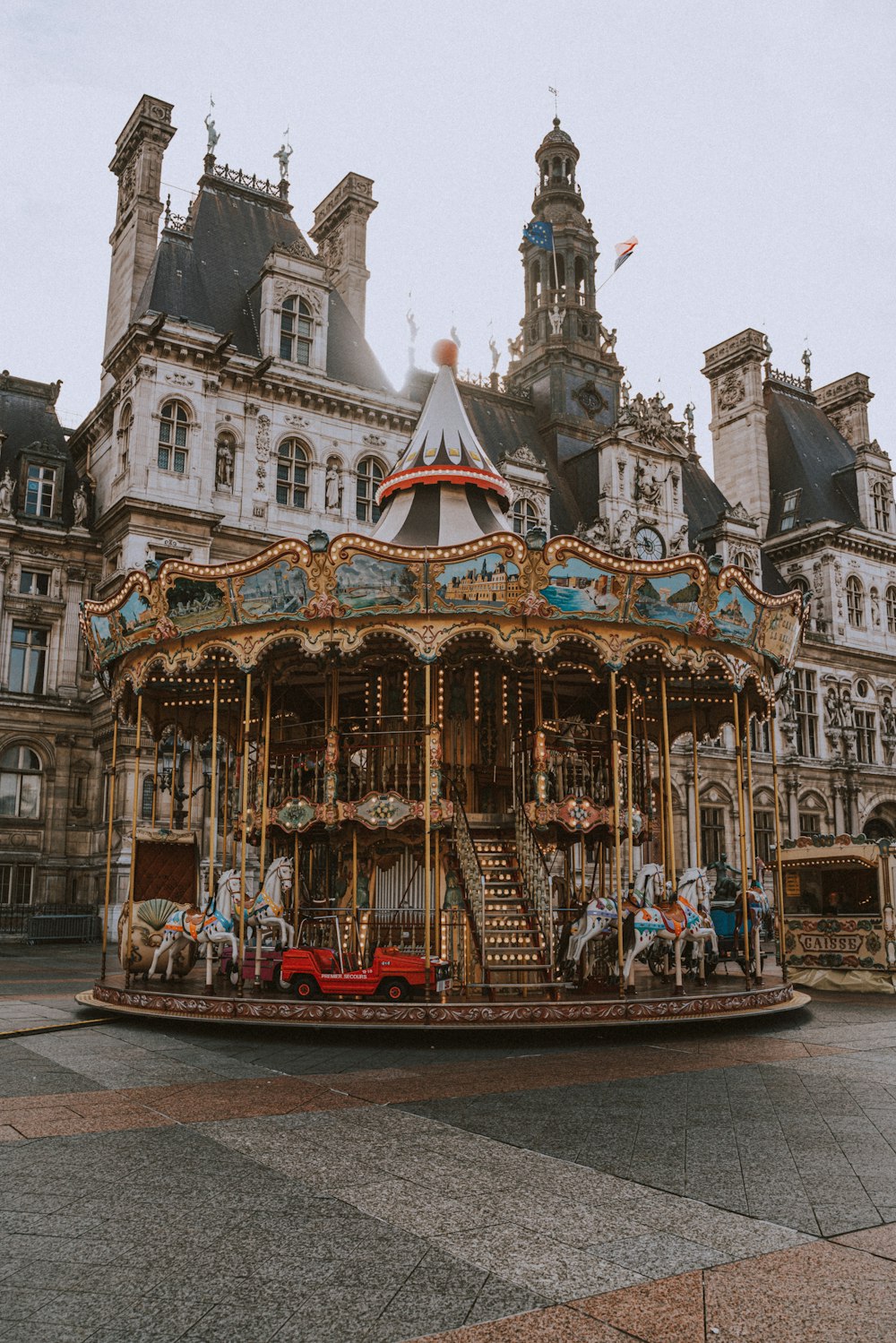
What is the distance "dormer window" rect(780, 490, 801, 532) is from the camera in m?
49.2

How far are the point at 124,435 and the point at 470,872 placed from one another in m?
22.2

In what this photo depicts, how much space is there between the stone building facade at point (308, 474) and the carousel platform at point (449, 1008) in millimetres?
5607

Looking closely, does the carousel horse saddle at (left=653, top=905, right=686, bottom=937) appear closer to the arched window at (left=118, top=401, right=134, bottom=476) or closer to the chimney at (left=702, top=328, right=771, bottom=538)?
the arched window at (left=118, top=401, right=134, bottom=476)

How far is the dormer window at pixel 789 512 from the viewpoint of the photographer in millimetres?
49219

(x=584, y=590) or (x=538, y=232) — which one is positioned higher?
(x=538, y=232)

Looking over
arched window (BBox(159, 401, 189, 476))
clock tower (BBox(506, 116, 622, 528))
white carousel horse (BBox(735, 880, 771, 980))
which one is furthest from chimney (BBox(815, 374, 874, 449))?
white carousel horse (BBox(735, 880, 771, 980))

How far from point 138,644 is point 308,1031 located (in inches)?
246

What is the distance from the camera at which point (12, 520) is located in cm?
3256

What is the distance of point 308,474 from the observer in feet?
111

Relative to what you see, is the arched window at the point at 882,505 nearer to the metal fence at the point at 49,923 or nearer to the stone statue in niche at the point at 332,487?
the stone statue in niche at the point at 332,487

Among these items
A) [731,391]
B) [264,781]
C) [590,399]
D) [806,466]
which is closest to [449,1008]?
[264,781]

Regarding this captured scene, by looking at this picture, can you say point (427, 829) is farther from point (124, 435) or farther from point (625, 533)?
point (625, 533)

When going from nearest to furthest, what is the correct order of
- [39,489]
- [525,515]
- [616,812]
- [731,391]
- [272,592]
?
[616,812] → [272,592] → [39,489] → [525,515] → [731,391]

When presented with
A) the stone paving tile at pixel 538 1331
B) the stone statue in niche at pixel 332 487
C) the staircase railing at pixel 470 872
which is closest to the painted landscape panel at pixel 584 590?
the staircase railing at pixel 470 872
